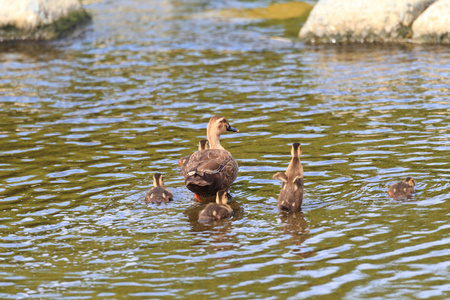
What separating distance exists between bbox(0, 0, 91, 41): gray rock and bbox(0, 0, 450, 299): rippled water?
0.95 metres

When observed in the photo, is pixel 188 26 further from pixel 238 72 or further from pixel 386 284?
pixel 386 284

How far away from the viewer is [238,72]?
20141 millimetres

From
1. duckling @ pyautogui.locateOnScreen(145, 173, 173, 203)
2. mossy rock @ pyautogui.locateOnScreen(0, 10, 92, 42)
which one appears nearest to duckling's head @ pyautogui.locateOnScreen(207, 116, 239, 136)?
duckling @ pyautogui.locateOnScreen(145, 173, 173, 203)

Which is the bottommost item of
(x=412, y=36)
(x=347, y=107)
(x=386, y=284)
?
(x=386, y=284)

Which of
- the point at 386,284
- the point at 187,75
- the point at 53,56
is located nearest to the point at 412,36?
the point at 187,75

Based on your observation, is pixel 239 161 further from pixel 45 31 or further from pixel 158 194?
pixel 45 31

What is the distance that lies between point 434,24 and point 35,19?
44.3 ft

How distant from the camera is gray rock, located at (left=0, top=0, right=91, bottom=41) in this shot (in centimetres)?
2473


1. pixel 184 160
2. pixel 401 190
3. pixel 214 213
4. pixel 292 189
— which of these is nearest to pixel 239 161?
pixel 184 160

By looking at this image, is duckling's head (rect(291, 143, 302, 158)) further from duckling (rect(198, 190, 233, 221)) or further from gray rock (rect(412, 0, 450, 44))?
gray rock (rect(412, 0, 450, 44))

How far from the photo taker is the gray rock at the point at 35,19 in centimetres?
2473

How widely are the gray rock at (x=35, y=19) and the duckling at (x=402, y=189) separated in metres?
18.1

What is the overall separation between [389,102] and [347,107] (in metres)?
0.99

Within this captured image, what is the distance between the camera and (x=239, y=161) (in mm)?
12891
